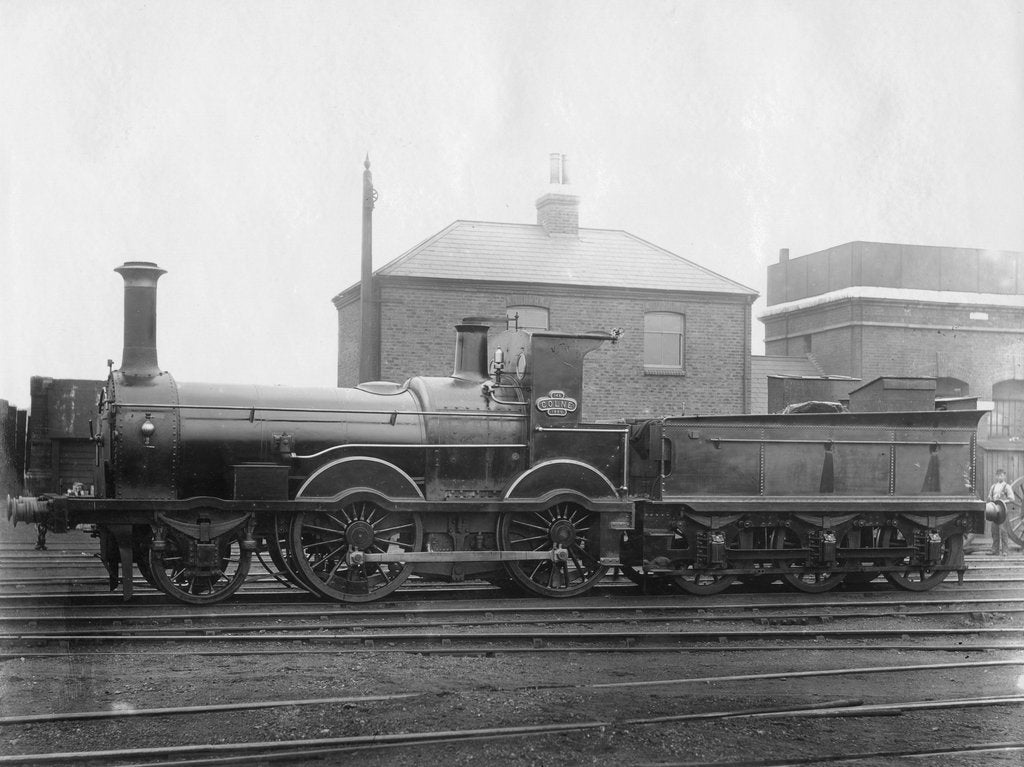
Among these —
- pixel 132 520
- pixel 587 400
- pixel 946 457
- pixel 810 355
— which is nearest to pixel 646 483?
pixel 946 457

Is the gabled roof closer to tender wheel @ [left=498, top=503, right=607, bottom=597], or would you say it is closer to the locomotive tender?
the locomotive tender

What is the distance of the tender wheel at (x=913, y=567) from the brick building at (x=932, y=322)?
41.8 ft

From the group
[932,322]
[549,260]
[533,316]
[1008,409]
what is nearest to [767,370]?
[932,322]

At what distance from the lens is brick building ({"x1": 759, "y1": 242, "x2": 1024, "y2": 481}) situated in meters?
25.5

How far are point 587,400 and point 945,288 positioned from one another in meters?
10.4

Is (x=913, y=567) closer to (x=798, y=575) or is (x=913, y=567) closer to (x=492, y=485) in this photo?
(x=798, y=575)

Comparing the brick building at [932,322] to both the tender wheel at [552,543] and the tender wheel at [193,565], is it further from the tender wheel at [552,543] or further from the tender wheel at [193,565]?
the tender wheel at [193,565]

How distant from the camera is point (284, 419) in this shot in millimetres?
10438

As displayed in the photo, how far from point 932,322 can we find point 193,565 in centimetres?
2087

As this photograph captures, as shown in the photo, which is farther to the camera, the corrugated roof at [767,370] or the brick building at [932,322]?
the corrugated roof at [767,370]

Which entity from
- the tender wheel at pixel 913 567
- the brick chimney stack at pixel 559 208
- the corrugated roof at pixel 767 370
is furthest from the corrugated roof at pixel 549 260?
the tender wheel at pixel 913 567

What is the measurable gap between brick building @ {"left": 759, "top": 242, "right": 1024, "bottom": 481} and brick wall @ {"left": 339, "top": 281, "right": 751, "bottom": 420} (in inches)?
138

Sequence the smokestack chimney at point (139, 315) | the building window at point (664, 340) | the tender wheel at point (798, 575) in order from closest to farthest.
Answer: the smokestack chimney at point (139, 315) → the tender wheel at point (798, 575) → the building window at point (664, 340)

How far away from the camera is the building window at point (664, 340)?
2362 centimetres
